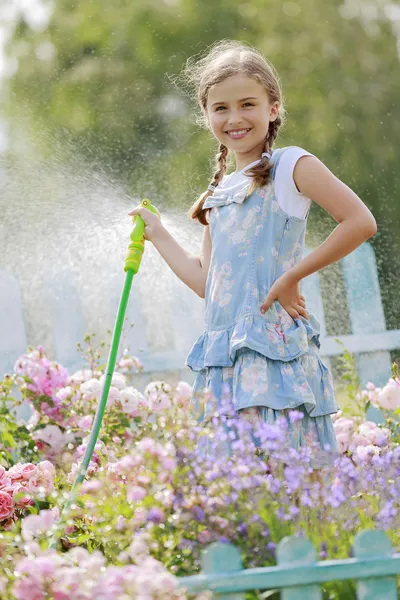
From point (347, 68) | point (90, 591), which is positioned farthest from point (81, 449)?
point (347, 68)

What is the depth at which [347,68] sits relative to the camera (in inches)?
325

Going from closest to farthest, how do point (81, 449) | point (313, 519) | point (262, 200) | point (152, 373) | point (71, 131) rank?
point (313, 519)
point (262, 200)
point (81, 449)
point (152, 373)
point (71, 131)

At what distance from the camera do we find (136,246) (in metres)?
2.39

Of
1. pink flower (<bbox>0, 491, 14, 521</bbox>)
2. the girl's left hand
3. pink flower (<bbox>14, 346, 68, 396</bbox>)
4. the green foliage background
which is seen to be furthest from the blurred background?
the girl's left hand

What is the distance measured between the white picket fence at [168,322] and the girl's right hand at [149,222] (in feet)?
6.22

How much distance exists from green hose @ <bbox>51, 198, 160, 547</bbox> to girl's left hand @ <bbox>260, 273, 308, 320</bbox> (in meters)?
0.33

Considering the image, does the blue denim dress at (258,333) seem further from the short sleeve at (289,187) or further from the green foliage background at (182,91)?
the green foliage background at (182,91)

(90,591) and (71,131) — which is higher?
(71,131)

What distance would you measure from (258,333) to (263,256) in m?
0.20

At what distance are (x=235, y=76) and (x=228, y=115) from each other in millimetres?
97

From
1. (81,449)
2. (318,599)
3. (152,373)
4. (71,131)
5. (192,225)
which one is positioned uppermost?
(71,131)

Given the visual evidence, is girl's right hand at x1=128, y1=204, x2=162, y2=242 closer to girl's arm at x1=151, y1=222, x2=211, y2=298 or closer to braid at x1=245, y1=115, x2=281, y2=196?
girl's arm at x1=151, y1=222, x2=211, y2=298

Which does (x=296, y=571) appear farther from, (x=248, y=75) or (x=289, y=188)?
(x=248, y=75)

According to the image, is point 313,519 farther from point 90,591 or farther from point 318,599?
point 90,591
